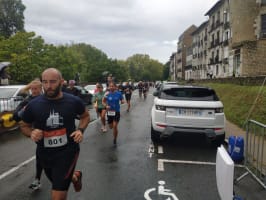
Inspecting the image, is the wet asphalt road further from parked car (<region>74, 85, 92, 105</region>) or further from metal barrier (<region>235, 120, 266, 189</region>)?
parked car (<region>74, 85, 92, 105</region>)

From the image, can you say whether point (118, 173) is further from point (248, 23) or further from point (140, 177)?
point (248, 23)

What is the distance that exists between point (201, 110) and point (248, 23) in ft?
130

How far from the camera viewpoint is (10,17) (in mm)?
55594

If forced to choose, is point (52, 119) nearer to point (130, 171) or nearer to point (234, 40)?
point (130, 171)

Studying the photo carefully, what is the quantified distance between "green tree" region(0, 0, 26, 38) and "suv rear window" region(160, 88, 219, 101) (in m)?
56.6

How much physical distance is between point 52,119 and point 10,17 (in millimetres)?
60969

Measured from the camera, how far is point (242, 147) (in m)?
5.92

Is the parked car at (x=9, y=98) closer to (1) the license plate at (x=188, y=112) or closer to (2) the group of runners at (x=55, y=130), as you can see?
(1) the license plate at (x=188, y=112)

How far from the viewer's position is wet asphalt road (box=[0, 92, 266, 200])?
4.09 metres

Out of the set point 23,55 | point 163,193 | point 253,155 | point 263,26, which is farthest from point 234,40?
point 163,193

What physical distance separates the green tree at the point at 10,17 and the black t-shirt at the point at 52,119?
2330 inches

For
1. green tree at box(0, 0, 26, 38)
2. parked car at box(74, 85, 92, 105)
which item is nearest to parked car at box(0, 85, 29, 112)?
parked car at box(74, 85, 92, 105)

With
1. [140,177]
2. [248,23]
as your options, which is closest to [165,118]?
[140,177]

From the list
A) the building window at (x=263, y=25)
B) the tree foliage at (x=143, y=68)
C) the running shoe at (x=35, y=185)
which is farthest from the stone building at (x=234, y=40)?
the tree foliage at (x=143, y=68)
